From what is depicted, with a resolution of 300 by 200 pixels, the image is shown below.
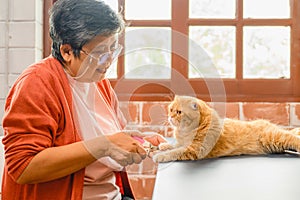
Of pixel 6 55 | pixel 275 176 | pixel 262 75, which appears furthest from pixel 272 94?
pixel 6 55

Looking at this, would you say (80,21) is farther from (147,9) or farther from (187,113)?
(147,9)

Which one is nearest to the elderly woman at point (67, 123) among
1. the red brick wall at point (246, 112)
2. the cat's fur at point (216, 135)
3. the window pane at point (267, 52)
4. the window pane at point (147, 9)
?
the cat's fur at point (216, 135)

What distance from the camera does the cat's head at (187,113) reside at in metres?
1.40

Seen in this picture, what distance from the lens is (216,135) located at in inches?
53.7

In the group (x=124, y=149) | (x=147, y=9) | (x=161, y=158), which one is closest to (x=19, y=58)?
(x=147, y=9)

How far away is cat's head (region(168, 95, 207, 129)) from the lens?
1.40 metres

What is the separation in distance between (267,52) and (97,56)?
119 centimetres

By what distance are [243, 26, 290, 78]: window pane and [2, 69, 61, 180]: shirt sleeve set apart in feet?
4.25

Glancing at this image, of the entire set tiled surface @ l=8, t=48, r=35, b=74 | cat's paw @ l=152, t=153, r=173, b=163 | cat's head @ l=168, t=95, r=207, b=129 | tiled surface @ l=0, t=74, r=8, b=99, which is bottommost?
cat's paw @ l=152, t=153, r=173, b=163

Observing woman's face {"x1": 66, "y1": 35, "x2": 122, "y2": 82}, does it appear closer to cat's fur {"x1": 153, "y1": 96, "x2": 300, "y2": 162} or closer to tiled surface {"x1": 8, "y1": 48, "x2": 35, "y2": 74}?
cat's fur {"x1": 153, "y1": 96, "x2": 300, "y2": 162}

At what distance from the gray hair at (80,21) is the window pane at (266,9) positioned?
1133 millimetres

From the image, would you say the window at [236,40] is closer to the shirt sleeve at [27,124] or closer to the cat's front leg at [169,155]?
the cat's front leg at [169,155]

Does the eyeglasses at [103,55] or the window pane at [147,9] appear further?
the window pane at [147,9]

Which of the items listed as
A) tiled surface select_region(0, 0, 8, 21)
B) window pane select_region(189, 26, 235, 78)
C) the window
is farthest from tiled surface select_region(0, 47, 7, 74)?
window pane select_region(189, 26, 235, 78)
